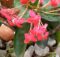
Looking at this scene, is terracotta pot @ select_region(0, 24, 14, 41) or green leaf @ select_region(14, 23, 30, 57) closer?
green leaf @ select_region(14, 23, 30, 57)

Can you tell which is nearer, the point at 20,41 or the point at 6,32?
the point at 20,41

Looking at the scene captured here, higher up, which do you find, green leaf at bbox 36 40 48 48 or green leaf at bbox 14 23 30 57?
green leaf at bbox 14 23 30 57

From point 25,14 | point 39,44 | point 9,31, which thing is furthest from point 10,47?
point 25,14

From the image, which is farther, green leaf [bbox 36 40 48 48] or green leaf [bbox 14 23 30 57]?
green leaf [bbox 36 40 48 48]

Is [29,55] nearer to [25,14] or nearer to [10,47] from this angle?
[10,47]

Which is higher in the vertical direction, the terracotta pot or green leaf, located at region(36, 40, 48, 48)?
the terracotta pot

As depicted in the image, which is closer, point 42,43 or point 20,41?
point 20,41

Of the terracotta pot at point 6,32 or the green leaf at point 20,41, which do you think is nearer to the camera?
the green leaf at point 20,41

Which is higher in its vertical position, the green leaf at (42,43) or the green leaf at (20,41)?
the green leaf at (20,41)
